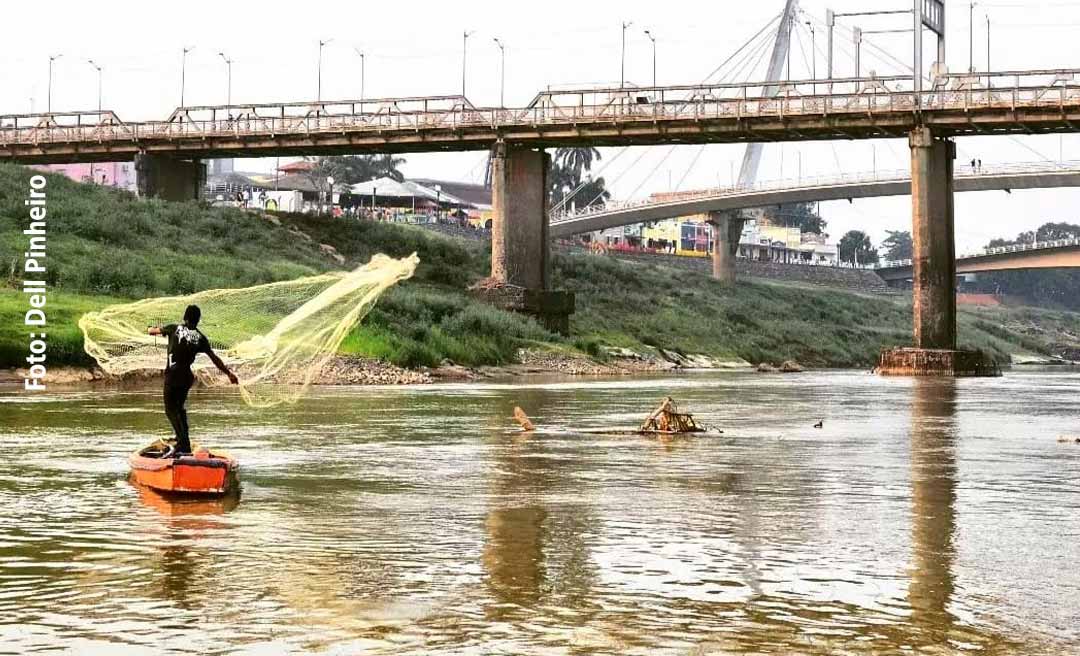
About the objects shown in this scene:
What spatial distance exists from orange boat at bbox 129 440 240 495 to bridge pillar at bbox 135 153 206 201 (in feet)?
276

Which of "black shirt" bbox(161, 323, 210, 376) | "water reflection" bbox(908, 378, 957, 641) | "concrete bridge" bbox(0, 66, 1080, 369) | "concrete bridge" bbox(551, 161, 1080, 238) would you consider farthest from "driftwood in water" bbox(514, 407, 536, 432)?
"concrete bridge" bbox(551, 161, 1080, 238)

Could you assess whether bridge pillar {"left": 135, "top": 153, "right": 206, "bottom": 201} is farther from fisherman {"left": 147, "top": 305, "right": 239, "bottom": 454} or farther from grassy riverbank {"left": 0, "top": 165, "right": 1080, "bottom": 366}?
fisherman {"left": 147, "top": 305, "right": 239, "bottom": 454}

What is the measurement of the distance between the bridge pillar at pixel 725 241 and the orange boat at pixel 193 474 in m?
144

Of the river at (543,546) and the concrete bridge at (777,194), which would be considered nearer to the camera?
the river at (543,546)

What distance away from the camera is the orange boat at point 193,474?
20.1 meters

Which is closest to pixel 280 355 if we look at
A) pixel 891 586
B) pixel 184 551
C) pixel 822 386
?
pixel 184 551

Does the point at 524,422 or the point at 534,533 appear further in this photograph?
the point at 524,422

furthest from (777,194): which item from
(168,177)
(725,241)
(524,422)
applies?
(524,422)

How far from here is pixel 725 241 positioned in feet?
559

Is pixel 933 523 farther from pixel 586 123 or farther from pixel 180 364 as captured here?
pixel 586 123

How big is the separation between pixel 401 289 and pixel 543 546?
69.3m

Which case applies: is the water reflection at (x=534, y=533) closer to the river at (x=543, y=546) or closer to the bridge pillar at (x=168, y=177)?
the river at (x=543, y=546)

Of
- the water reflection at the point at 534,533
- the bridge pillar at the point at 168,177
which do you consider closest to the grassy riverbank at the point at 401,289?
the bridge pillar at the point at 168,177

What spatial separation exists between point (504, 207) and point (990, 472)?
69444 mm
